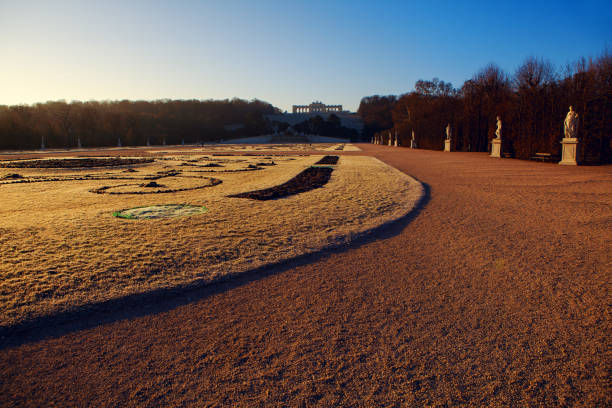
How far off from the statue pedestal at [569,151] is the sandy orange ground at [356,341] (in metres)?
16.7

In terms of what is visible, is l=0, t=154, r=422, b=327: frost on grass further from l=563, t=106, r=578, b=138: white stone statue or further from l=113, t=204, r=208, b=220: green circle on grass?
l=563, t=106, r=578, b=138: white stone statue

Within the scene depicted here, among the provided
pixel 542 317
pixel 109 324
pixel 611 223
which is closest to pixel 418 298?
pixel 542 317

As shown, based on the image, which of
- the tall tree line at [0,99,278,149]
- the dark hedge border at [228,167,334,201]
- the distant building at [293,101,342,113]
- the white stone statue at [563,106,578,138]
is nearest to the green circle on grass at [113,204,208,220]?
the dark hedge border at [228,167,334,201]

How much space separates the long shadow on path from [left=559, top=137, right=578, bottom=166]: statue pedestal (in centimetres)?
1923

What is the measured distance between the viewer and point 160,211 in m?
6.97

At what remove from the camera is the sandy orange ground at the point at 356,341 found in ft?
7.48

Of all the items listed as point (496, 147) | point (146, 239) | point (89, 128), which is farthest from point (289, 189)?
point (89, 128)

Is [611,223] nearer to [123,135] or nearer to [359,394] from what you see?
[359,394]

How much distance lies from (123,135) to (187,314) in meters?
67.1

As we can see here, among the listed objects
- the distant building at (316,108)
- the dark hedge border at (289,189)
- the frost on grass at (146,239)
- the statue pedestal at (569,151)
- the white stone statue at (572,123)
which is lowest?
the frost on grass at (146,239)

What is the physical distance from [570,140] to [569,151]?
0.64 meters

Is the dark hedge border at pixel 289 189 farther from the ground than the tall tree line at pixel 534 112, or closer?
closer

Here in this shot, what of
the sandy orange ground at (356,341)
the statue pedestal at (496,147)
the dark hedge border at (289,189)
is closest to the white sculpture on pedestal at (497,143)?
the statue pedestal at (496,147)

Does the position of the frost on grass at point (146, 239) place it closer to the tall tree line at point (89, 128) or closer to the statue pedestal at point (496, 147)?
the statue pedestal at point (496, 147)
